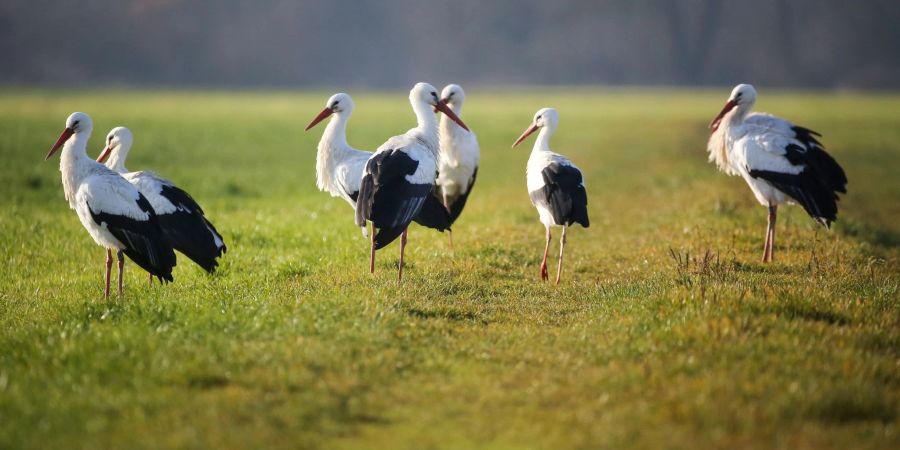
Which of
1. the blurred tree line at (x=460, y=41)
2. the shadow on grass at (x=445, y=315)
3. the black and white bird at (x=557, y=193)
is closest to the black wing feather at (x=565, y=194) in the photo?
the black and white bird at (x=557, y=193)

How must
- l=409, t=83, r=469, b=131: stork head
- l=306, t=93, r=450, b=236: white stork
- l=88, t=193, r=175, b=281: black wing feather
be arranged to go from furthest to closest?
l=409, t=83, r=469, b=131: stork head < l=306, t=93, r=450, b=236: white stork < l=88, t=193, r=175, b=281: black wing feather

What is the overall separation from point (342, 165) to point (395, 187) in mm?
1448

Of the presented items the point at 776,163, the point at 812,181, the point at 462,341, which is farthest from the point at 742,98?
the point at 462,341

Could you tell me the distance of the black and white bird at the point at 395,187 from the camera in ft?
29.8

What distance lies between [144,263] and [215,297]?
→ 41.0 inches

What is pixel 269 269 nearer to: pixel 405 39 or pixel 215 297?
pixel 215 297

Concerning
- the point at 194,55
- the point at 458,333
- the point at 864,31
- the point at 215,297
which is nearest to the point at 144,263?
the point at 215,297

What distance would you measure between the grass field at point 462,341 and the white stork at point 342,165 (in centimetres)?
63

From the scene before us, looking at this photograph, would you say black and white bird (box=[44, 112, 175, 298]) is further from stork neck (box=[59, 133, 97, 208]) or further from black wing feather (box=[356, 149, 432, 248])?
black wing feather (box=[356, 149, 432, 248])

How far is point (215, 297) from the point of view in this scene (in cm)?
827

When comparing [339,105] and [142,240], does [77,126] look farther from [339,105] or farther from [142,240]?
[339,105]

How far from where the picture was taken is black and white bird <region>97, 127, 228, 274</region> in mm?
9070

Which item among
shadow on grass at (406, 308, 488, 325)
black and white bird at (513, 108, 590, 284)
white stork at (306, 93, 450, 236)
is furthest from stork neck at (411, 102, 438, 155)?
shadow on grass at (406, 308, 488, 325)

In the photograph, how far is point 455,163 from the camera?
1257cm
